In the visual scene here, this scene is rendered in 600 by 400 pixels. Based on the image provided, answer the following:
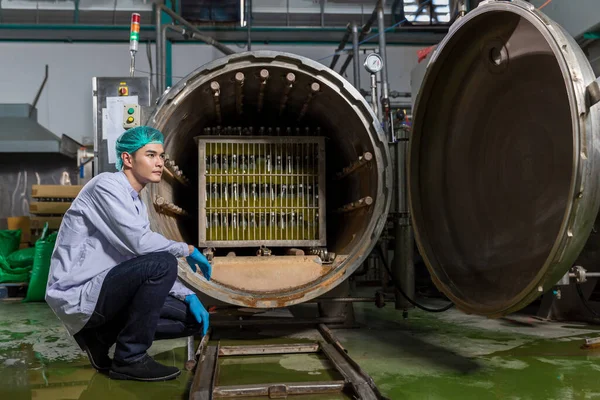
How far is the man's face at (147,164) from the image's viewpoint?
87.4 inches

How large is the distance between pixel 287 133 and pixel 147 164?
164cm

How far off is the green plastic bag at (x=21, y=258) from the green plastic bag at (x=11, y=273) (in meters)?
0.04

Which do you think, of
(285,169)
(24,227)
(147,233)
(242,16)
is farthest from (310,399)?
(242,16)

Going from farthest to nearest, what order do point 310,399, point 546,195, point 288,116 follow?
point 288,116
point 546,195
point 310,399

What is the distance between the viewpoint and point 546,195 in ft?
6.76

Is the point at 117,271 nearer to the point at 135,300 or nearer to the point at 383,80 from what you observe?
the point at 135,300

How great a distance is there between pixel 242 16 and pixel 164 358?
15.8ft

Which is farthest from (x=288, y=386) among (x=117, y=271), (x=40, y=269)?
(x=40, y=269)

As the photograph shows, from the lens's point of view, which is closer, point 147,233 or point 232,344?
point 147,233

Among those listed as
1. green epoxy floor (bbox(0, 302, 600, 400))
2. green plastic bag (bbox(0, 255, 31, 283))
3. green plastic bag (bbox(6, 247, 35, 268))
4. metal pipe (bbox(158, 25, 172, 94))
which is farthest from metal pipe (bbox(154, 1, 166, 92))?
green epoxy floor (bbox(0, 302, 600, 400))

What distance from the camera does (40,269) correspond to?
4.54m

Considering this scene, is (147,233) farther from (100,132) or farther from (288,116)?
(288,116)

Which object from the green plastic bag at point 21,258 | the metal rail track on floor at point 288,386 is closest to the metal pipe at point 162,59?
the green plastic bag at point 21,258

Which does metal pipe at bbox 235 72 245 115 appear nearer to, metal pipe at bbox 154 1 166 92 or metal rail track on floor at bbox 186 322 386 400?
metal pipe at bbox 154 1 166 92
